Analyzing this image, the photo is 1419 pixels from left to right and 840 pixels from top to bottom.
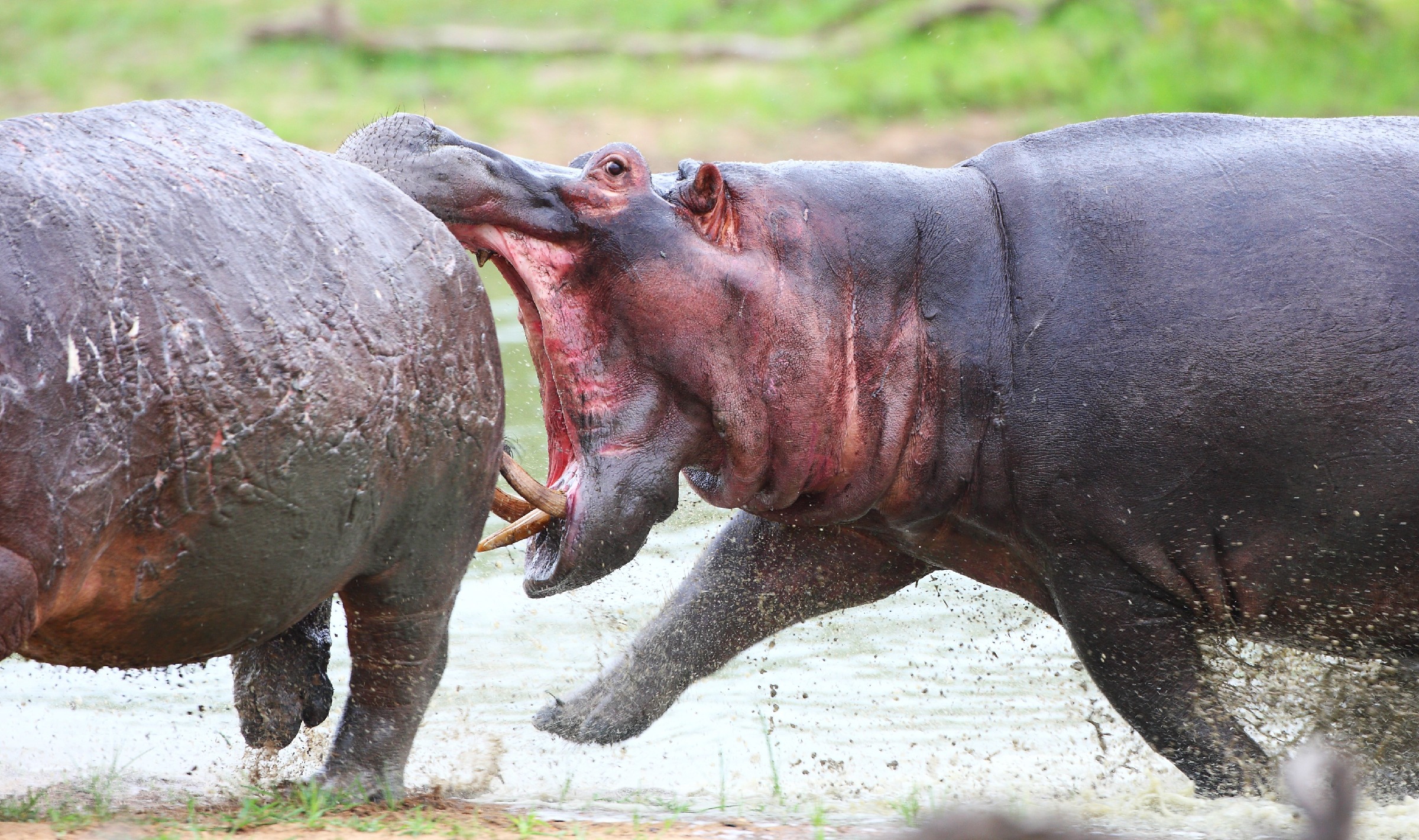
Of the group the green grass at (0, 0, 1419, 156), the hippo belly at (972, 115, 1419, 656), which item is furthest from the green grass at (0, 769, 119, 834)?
the green grass at (0, 0, 1419, 156)

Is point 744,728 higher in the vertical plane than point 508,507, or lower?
lower

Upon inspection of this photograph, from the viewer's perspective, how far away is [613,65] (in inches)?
655

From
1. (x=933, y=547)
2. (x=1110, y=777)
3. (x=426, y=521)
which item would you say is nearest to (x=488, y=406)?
(x=426, y=521)

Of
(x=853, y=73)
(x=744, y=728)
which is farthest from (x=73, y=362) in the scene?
(x=853, y=73)

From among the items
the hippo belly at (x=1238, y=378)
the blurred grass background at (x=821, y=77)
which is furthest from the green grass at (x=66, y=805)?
the blurred grass background at (x=821, y=77)

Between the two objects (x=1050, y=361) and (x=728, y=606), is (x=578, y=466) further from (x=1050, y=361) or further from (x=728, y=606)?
(x=1050, y=361)

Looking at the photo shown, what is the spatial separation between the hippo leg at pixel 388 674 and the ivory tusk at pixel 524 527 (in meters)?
0.20

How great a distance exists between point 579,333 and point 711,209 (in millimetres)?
411

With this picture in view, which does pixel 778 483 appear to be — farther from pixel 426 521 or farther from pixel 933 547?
pixel 426 521

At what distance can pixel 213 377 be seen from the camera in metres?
3.07

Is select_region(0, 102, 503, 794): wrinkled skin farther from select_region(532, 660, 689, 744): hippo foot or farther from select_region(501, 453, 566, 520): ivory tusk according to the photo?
select_region(532, 660, 689, 744): hippo foot

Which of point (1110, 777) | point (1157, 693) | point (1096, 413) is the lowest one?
point (1110, 777)

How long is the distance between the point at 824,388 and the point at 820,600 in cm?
84

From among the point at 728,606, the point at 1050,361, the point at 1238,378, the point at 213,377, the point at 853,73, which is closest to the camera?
the point at 213,377
